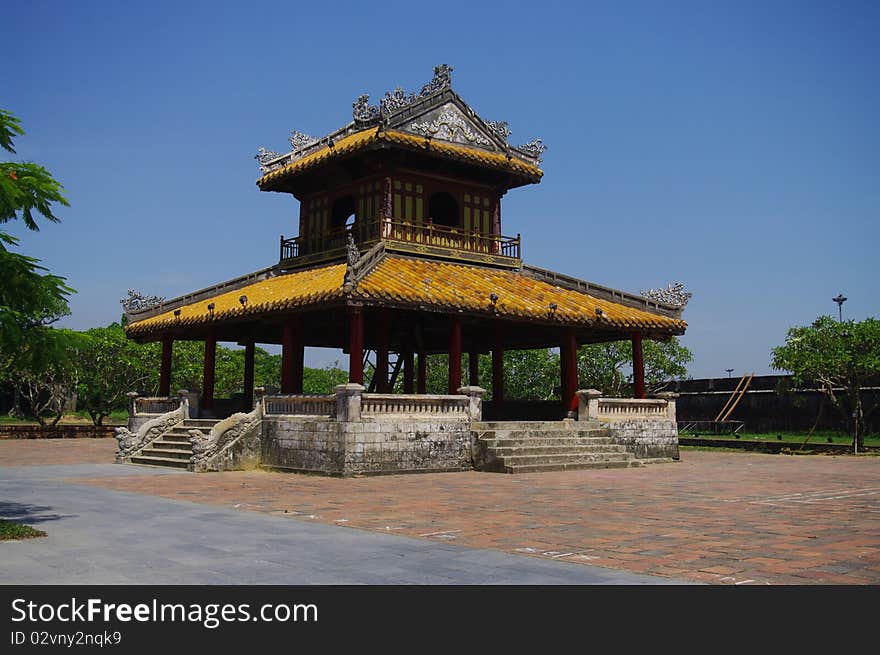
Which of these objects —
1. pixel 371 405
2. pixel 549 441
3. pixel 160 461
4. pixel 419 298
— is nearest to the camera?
pixel 371 405

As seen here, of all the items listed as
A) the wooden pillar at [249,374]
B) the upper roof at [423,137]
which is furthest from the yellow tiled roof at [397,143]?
the wooden pillar at [249,374]

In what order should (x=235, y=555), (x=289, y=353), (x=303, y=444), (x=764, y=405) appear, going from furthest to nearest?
(x=764, y=405) < (x=289, y=353) < (x=303, y=444) < (x=235, y=555)

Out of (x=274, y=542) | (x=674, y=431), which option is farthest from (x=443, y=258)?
(x=274, y=542)

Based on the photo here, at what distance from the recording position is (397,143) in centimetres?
2373

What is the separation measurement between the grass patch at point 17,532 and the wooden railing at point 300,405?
9.80 m

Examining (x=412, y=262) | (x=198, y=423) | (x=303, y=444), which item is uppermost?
(x=412, y=262)

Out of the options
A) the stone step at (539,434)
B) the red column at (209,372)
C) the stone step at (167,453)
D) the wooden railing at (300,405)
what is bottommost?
the stone step at (167,453)

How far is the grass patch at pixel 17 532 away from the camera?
866 cm

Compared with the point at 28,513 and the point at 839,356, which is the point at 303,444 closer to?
the point at 28,513

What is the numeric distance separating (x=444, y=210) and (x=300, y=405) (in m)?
9.85

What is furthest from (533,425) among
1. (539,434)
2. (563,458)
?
(563,458)

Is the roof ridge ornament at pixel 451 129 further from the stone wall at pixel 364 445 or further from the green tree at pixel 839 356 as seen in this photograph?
the green tree at pixel 839 356
